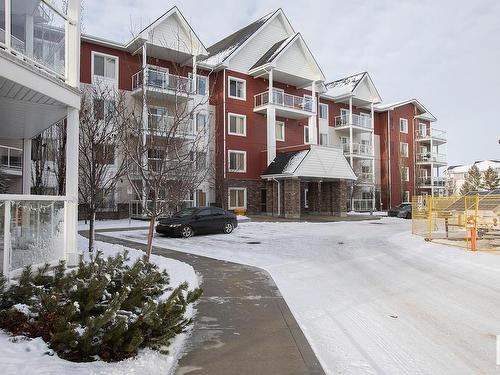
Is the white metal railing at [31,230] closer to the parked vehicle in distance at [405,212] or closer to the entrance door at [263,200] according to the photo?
the entrance door at [263,200]

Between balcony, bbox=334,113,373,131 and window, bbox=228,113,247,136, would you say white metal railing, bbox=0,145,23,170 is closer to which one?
window, bbox=228,113,247,136

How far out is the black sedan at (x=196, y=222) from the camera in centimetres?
1831

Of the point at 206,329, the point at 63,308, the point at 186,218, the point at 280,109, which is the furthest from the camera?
the point at 280,109

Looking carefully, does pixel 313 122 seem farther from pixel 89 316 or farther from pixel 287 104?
pixel 89 316

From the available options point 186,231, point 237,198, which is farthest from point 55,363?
point 237,198

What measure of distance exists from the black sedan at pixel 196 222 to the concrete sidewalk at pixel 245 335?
31.3 ft

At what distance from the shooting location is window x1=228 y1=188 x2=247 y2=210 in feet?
109

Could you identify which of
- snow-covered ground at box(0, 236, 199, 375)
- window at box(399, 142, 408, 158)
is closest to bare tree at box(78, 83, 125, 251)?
snow-covered ground at box(0, 236, 199, 375)

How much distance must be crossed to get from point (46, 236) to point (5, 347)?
163 inches

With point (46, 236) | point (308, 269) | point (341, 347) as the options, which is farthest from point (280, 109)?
point (341, 347)

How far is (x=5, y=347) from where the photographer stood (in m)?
4.07

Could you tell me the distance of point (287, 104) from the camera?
3572cm

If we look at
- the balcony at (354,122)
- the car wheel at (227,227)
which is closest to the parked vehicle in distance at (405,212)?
the balcony at (354,122)

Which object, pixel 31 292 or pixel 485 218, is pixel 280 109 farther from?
pixel 31 292
